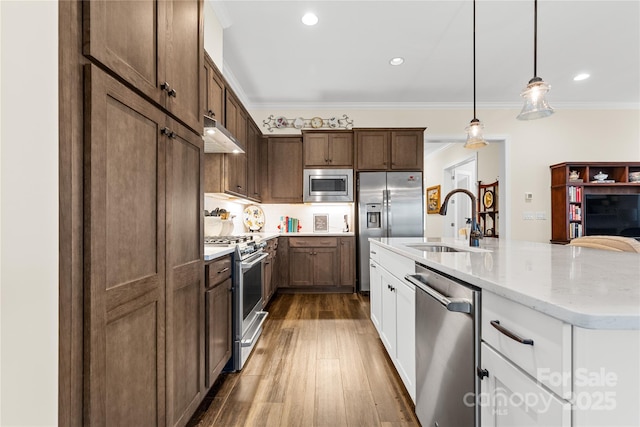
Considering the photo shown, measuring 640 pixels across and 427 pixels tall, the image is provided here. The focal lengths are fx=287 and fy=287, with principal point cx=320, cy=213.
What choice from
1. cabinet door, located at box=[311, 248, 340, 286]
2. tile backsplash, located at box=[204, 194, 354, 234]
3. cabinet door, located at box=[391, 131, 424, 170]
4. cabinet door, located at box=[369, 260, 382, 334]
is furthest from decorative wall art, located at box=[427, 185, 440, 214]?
cabinet door, located at box=[369, 260, 382, 334]

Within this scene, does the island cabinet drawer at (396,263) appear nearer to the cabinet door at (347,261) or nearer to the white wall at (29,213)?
the white wall at (29,213)

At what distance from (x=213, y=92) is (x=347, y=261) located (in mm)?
2774

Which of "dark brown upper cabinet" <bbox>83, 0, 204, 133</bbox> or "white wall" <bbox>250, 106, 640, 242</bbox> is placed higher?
"white wall" <bbox>250, 106, 640, 242</bbox>

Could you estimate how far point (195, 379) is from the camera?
4.84ft

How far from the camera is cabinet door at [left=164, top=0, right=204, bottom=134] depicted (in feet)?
4.04

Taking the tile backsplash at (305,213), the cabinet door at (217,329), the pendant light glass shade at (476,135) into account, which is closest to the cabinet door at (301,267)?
the tile backsplash at (305,213)

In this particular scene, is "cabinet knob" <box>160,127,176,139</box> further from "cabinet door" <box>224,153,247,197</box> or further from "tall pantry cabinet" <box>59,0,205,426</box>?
"cabinet door" <box>224,153,247,197</box>

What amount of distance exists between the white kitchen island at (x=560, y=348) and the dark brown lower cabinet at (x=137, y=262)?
1125 mm

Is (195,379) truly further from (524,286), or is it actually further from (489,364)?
(524,286)

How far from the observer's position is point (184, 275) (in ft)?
4.41

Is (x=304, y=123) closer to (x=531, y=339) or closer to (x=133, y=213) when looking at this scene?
(x=133, y=213)

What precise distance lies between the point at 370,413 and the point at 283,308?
1984mm

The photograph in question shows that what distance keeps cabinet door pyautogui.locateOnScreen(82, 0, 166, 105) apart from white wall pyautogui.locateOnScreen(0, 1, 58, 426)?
0.09m

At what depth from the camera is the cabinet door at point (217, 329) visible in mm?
1601
